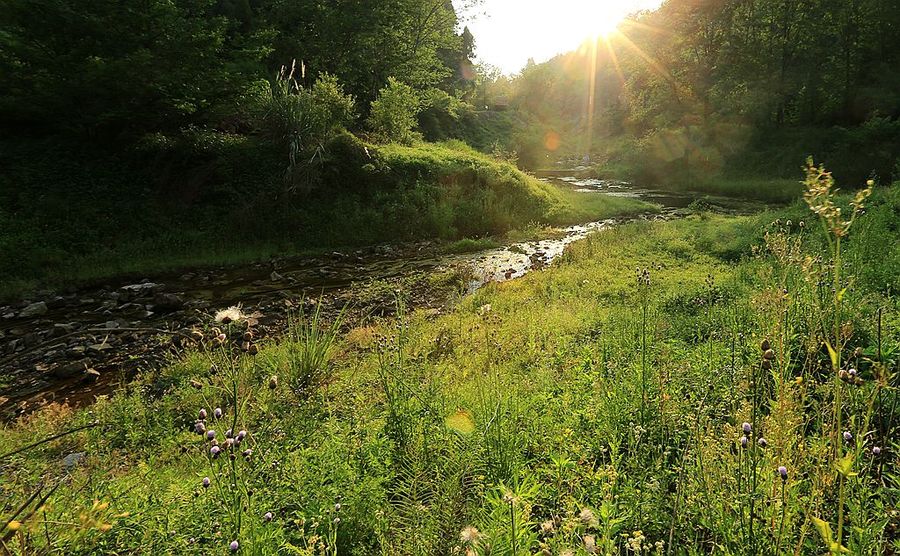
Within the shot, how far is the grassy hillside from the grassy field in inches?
299

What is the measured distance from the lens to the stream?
6820 millimetres

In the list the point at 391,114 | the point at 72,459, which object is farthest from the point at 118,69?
the point at 72,459

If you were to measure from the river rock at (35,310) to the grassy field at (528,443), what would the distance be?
4.75 meters

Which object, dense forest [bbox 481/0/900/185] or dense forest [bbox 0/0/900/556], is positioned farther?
dense forest [bbox 481/0/900/185]

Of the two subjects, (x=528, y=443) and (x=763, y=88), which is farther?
(x=763, y=88)

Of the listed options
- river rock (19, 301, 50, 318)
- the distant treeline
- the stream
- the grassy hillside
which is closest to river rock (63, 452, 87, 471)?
the stream

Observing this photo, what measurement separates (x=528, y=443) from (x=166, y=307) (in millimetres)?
9117

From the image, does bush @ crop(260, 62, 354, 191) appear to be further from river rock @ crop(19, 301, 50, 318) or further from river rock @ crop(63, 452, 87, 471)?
river rock @ crop(63, 452, 87, 471)

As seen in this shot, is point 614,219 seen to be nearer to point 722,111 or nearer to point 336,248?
point 336,248

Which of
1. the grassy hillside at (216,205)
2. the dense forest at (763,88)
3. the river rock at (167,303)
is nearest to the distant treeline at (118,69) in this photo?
the grassy hillside at (216,205)

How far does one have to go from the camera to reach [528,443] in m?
3.48

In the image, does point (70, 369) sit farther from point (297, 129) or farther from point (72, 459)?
point (297, 129)

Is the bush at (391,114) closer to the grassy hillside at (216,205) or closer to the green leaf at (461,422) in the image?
the grassy hillside at (216,205)

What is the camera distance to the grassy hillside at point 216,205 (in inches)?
457
